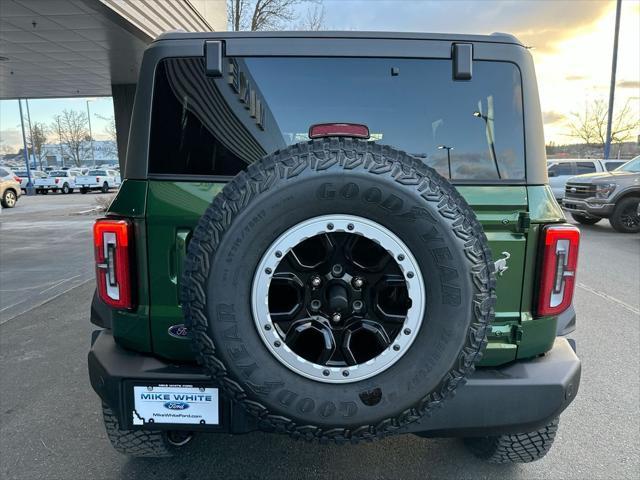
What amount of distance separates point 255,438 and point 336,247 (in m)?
1.62

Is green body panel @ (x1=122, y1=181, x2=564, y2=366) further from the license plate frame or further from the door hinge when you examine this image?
the license plate frame

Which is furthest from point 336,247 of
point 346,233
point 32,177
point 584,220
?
point 32,177

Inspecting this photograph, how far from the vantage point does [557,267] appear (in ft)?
6.71

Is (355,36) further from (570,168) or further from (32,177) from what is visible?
(32,177)

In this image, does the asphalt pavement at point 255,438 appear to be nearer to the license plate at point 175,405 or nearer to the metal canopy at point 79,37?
the license plate at point 175,405

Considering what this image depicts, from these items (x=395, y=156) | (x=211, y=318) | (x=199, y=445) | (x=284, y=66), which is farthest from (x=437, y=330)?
(x=199, y=445)

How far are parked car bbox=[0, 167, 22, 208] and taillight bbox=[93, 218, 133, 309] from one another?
2109 centimetres

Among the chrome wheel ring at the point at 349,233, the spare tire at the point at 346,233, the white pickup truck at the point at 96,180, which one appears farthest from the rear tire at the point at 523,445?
the white pickup truck at the point at 96,180

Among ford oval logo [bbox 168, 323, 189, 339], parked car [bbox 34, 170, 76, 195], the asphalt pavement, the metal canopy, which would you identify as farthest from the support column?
parked car [bbox 34, 170, 76, 195]

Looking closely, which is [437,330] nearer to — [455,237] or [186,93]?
[455,237]

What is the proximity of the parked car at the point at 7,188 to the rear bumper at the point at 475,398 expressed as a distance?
21.3 m

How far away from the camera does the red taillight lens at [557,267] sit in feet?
6.60

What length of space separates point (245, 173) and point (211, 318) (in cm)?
52

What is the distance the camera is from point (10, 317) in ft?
17.1
